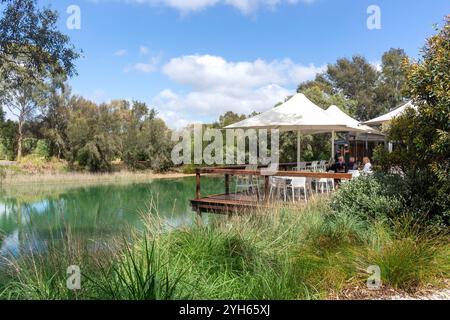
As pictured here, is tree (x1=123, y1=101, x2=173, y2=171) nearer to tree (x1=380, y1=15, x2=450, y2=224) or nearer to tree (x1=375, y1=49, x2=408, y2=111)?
tree (x1=375, y1=49, x2=408, y2=111)

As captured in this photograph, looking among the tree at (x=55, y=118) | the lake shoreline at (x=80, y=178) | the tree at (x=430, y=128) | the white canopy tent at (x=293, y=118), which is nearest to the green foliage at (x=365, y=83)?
the lake shoreline at (x=80, y=178)

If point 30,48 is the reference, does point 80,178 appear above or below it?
below

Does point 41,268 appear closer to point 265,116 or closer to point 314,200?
point 314,200

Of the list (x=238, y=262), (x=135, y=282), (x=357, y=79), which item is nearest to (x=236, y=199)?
(x=238, y=262)

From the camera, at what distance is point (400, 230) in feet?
15.5

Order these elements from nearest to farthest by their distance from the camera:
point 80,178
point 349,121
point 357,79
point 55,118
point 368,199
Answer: point 368,199 → point 349,121 → point 80,178 → point 55,118 → point 357,79

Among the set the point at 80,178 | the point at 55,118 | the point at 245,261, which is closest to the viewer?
the point at 245,261

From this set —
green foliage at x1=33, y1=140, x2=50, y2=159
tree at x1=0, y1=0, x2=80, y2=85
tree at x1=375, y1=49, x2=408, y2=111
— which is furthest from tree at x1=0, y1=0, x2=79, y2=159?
tree at x1=375, y1=49, x2=408, y2=111

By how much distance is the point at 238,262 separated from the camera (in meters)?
3.89

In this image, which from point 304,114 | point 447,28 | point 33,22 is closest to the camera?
point 447,28

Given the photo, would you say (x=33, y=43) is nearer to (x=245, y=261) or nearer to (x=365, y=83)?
(x=245, y=261)

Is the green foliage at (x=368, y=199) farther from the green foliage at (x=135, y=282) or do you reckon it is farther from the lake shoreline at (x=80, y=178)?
the lake shoreline at (x=80, y=178)

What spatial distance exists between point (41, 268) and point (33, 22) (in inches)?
293
